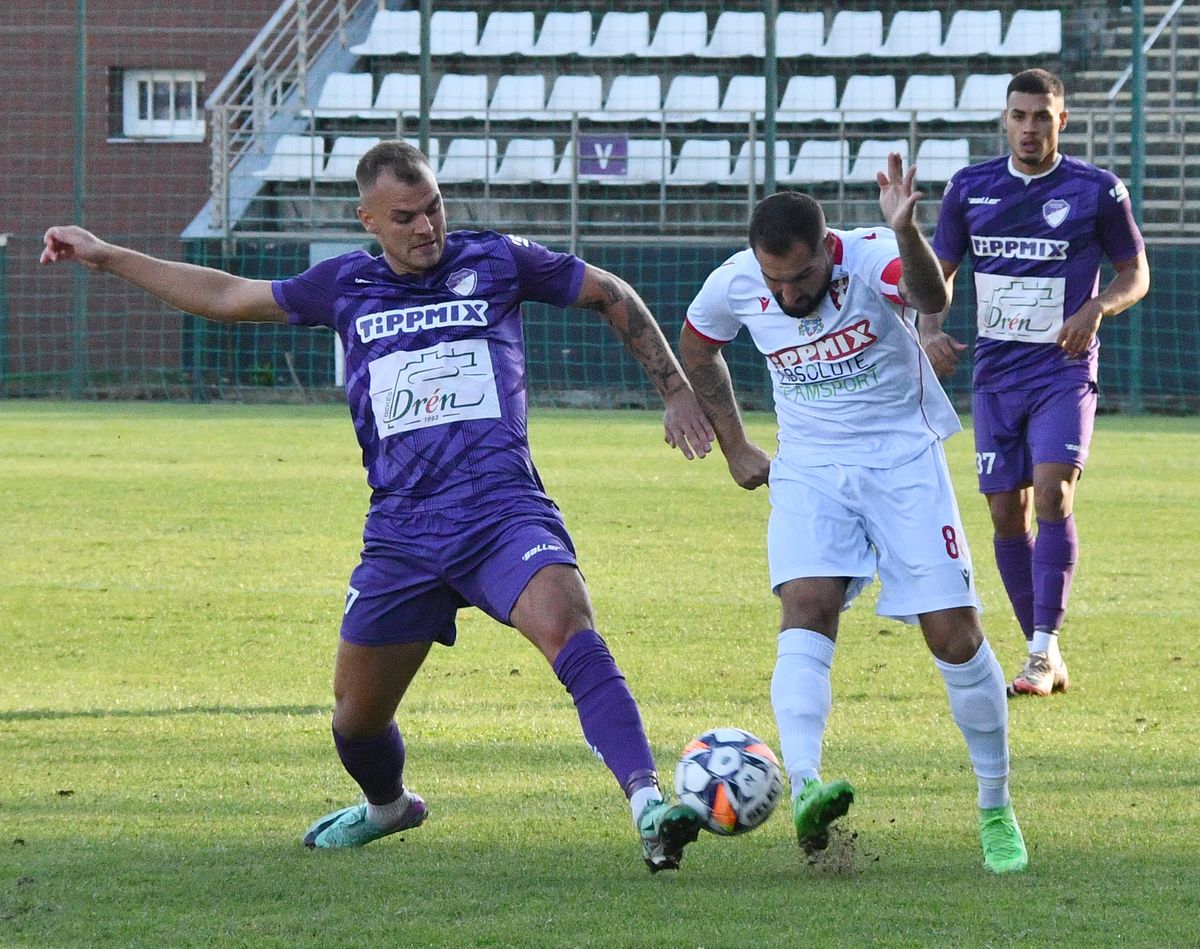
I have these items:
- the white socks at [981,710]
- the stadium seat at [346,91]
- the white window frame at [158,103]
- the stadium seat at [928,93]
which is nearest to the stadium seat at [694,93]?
the stadium seat at [928,93]

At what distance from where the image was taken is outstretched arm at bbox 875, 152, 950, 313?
13.6ft

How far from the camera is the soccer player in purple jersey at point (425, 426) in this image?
4.14 m

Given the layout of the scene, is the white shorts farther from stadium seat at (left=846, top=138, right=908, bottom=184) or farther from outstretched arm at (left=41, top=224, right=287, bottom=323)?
stadium seat at (left=846, top=138, right=908, bottom=184)

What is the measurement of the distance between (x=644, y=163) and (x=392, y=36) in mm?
4623

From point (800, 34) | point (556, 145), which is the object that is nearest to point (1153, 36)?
point (800, 34)

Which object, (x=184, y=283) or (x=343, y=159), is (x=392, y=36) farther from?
(x=184, y=283)

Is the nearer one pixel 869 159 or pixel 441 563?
pixel 441 563

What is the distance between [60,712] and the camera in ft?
19.4

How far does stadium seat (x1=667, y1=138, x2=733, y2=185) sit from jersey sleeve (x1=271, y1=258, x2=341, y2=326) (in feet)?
58.2

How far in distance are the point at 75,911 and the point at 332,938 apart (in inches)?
22.9

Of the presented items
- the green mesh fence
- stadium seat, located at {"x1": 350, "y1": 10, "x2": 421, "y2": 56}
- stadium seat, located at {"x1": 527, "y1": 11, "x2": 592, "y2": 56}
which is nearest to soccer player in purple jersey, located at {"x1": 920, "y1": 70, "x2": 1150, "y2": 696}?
the green mesh fence

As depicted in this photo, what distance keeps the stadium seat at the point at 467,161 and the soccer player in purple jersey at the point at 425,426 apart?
1788 cm

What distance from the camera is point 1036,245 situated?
6582 millimetres

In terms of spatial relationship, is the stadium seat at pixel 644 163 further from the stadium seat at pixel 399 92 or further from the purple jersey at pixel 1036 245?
the purple jersey at pixel 1036 245
